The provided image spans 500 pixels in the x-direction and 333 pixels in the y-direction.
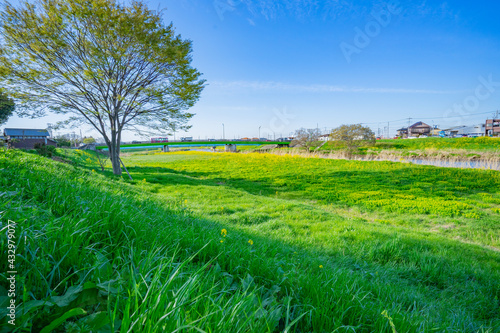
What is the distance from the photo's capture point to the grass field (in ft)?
3.41

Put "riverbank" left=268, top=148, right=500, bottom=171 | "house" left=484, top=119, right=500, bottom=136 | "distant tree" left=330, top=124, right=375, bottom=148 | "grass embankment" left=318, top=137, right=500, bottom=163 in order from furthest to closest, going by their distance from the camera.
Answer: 1. "house" left=484, top=119, right=500, bottom=136
2. "distant tree" left=330, top=124, right=375, bottom=148
3. "grass embankment" left=318, top=137, right=500, bottom=163
4. "riverbank" left=268, top=148, right=500, bottom=171

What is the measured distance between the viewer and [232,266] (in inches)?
78.9

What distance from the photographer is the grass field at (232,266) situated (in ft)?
3.41

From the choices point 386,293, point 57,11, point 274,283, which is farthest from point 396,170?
point 57,11

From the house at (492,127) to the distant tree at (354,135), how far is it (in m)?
57.4

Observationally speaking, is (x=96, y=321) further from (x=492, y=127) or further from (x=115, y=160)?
(x=492, y=127)

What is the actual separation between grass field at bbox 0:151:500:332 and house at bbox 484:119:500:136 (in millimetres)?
80071

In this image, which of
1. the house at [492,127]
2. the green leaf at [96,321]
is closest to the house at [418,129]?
the house at [492,127]

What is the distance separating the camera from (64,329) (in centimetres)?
87

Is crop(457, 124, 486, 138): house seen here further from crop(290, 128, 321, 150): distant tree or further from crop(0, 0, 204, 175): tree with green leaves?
crop(0, 0, 204, 175): tree with green leaves

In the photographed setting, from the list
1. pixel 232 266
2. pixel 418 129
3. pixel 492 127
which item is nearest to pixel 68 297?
pixel 232 266

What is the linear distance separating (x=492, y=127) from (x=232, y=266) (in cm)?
9676

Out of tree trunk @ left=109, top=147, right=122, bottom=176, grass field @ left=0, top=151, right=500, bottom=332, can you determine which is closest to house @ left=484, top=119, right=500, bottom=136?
grass field @ left=0, top=151, right=500, bottom=332

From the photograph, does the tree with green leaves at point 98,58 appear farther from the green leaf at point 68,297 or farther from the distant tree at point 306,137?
the distant tree at point 306,137
